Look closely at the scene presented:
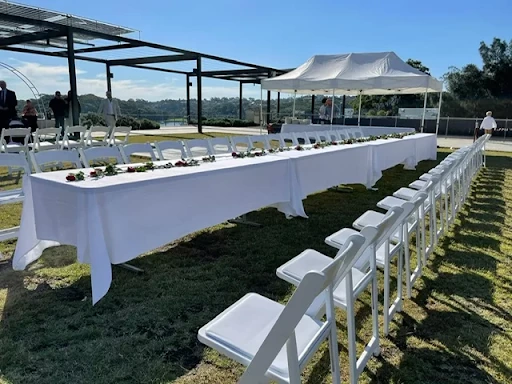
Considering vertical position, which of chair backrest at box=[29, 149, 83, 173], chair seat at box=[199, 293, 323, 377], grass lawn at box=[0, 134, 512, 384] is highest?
chair backrest at box=[29, 149, 83, 173]

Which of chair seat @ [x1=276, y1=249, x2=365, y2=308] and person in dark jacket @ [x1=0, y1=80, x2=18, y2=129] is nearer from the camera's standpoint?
chair seat @ [x1=276, y1=249, x2=365, y2=308]

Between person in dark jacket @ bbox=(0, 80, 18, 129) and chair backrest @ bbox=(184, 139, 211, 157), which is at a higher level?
person in dark jacket @ bbox=(0, 80, 18, 129)

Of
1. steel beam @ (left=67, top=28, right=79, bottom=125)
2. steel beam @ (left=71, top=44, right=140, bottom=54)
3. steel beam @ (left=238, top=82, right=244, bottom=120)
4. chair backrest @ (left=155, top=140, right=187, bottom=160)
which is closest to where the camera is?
chair backrest @ (left=155, top=140, right=187, bottom=160)

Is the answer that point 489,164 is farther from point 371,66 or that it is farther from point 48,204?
point 48,204

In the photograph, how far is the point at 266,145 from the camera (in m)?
6.77

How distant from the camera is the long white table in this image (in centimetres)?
246

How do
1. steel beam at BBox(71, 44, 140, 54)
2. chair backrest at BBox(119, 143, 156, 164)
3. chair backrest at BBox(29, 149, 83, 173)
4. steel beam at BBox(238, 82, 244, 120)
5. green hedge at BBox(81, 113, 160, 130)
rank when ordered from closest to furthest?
chair backrest at BBox(29, 149, 83, 173), chair backrest at BBox(119, 143, 156, 164), steel beam at BBox(71, 44, 140, 54), green hedge at BBox(81, 113, 160, 130), steel beam at BBox(238, 82, 244, 120)

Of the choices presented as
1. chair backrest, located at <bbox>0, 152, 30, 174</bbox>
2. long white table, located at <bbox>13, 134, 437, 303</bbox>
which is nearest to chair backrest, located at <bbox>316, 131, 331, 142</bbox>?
long white table, located at <bbox>13, 134, 437, 303</bbox>

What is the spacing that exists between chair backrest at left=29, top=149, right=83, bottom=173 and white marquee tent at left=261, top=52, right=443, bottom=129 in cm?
813

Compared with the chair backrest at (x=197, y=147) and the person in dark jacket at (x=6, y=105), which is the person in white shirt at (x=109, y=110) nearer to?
the person in dark jacket at (x=6, y=105)

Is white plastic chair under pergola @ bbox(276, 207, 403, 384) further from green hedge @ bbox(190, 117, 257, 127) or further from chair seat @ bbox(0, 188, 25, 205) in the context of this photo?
green hedge @ bbox(190, 117, 257, 127)

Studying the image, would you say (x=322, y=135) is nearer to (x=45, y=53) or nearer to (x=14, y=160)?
(x=14, y=160)

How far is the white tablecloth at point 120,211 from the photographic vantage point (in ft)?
8.03

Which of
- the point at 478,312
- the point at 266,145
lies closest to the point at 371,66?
the point at 266,145
